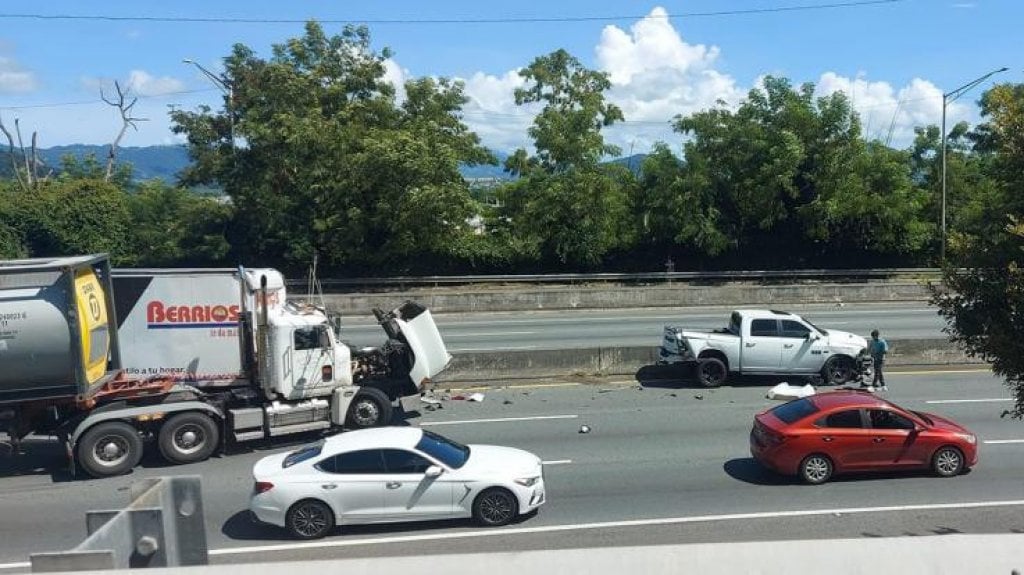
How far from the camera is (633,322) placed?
30938 mm

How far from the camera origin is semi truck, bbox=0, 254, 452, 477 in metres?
12.3

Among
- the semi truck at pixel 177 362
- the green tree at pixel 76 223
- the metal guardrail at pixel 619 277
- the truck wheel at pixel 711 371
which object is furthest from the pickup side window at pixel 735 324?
the green tree at pixel 76 223

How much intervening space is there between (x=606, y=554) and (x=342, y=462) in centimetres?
825

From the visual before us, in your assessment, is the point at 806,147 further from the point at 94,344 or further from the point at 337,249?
the point at 94,344

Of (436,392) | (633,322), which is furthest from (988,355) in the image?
(633,322)

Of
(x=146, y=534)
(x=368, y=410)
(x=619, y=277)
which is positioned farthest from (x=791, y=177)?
(x=146, y=534)

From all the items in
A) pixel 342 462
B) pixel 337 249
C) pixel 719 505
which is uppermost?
pixel 337 249

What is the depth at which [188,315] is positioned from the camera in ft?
48.7

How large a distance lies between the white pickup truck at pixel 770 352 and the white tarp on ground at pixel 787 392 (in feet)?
2.91

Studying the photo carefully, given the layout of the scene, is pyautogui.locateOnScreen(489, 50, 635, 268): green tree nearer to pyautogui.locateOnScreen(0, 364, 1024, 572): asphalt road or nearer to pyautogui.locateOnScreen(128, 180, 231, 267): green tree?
pyautogui.locateOnScreen(128, 180, 231, 267): green tree

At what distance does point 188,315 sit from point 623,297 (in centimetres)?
2307

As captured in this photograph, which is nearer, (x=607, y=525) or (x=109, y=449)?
(x=607, y=525)

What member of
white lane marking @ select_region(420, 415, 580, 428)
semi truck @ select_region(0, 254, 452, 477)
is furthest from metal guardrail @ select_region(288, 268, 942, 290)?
white lane marking @ select_region(420, 415, 580, 428)

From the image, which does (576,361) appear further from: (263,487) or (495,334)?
(263,487)
